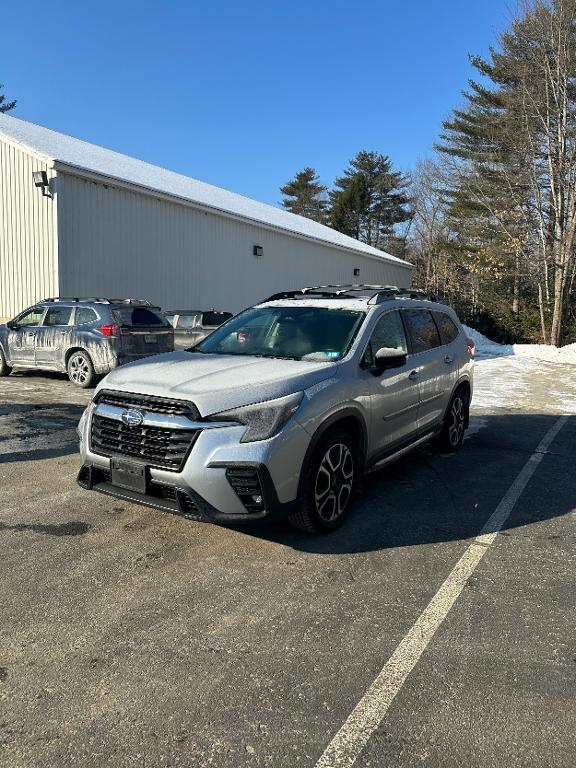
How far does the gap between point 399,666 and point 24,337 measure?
35.1 ft

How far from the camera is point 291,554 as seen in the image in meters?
3.83

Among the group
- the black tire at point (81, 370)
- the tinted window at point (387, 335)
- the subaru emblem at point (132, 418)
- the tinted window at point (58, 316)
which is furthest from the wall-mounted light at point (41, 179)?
the subaru emblem at point (132, 418)

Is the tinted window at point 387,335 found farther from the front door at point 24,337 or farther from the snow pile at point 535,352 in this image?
the snow pile at point 535,352

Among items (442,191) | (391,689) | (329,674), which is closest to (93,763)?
(329,674)

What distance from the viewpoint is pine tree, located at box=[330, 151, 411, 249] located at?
54594 millimetres

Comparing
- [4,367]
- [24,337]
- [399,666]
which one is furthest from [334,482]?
[4,367]

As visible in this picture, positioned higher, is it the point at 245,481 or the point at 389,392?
the point at 389,392

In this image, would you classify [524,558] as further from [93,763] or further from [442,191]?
[442,191]

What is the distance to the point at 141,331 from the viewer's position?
35.5 ft

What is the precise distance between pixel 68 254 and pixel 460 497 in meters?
12.4

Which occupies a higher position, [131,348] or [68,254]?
[68,254]

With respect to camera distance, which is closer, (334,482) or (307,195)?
(334,482)

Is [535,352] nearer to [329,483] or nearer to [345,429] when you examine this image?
[345,429]

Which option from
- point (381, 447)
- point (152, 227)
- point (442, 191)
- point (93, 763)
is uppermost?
point (442, 191)
